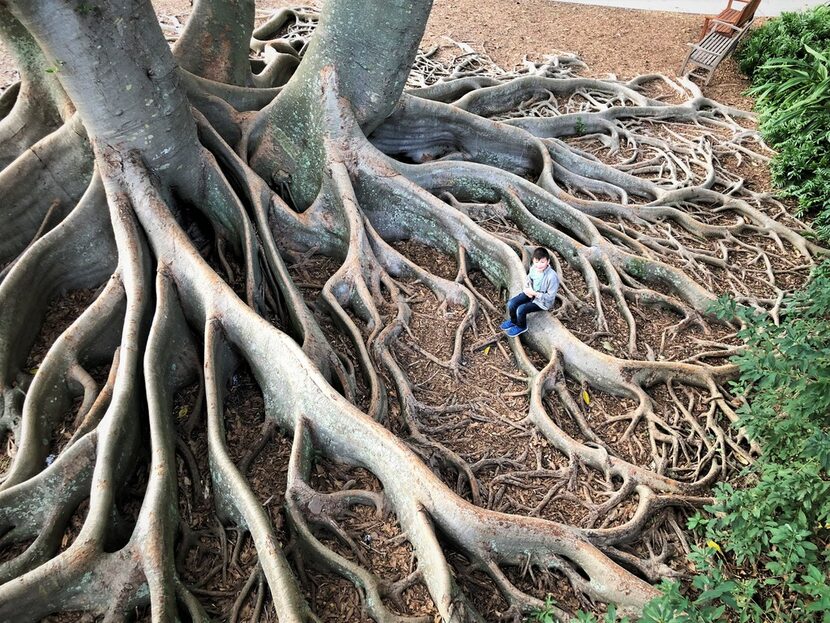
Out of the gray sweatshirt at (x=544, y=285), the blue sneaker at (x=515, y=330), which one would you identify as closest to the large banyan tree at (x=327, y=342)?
the blue sneaker at (x=515, y=330)

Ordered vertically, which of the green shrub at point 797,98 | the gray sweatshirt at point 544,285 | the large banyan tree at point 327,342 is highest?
the green shrub at point 797,98

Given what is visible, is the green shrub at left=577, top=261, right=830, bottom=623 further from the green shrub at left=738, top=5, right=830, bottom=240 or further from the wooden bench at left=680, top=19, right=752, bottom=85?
the wooden bench at left=680, top=19, right=752, bottom=85

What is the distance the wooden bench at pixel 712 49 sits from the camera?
7.66 metres

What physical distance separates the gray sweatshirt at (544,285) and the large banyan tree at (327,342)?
235mm

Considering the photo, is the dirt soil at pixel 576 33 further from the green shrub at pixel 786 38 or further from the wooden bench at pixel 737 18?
the wooden bench at pixel 737 18

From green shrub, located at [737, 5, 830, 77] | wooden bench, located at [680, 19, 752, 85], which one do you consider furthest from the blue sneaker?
green shrub, located at [737, 5, 830, 77]

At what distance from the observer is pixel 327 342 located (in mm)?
3939

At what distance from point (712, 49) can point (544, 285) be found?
5662 mm

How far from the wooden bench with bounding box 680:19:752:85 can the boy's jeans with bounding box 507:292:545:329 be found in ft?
17.5

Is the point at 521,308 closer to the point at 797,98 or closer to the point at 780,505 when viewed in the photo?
the point at 780,505

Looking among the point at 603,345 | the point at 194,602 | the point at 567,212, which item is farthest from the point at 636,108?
the point at 194,602

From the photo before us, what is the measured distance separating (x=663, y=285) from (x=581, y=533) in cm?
244

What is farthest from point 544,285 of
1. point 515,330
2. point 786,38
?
point 786,38

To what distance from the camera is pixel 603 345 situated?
4352mm
